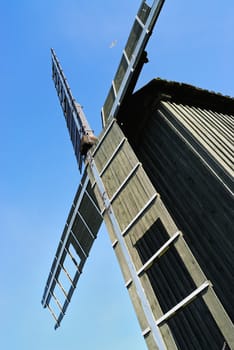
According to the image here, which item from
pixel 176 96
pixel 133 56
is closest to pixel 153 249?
pixel 176 96

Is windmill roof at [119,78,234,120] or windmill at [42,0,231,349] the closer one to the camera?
windmill at [42,0,231,349]

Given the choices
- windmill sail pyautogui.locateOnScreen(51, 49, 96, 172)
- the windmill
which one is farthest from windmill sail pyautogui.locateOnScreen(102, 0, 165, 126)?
windmill sail pyautogui.locateOnScreen(51, 49, 96, 172)

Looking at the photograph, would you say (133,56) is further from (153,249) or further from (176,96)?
(153,249)

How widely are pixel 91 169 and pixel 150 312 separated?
3881 millimetres

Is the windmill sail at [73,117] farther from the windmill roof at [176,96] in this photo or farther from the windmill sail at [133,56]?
the windmill roof at [176,96]

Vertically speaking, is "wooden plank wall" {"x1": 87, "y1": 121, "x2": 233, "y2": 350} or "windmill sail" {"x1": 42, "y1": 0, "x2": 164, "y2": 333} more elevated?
"windmill sail" {"x1": 42, "y1": 0, "x2": 164, "y2": 333}

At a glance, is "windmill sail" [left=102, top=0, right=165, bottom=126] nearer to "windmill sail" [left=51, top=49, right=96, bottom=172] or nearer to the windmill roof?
the windmill roof

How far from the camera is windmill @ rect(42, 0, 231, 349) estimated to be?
209 inches

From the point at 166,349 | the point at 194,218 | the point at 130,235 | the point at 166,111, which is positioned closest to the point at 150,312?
the point at 166,349

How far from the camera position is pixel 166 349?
5.02 meters

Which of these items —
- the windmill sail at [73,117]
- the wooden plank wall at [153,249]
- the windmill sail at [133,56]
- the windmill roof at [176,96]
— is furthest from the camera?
the windmill sail at [73,117]

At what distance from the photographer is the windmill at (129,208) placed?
17.4 ft

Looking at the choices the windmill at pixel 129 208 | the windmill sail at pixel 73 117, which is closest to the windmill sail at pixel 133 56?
the windmill at pixel 129 208

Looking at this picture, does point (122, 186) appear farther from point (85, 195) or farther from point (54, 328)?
point (54, 328)
